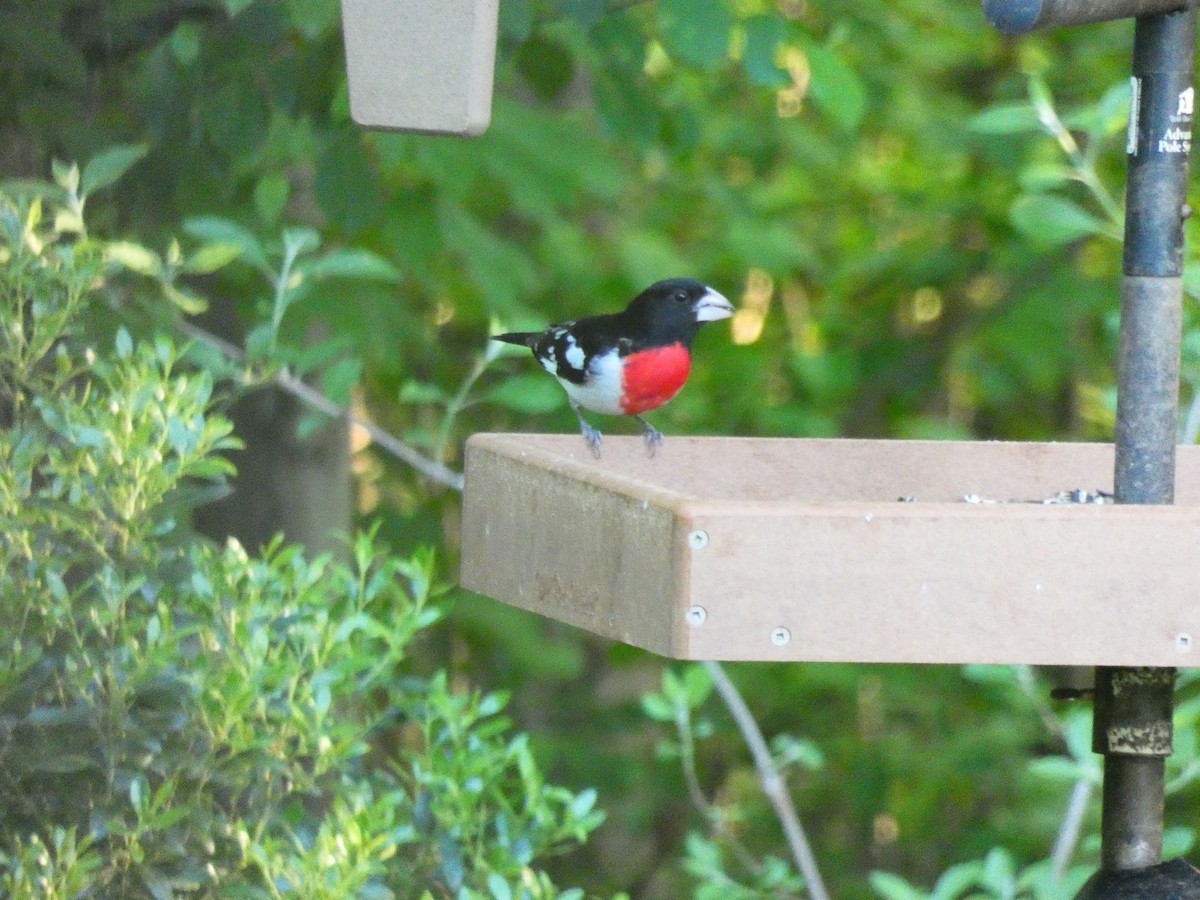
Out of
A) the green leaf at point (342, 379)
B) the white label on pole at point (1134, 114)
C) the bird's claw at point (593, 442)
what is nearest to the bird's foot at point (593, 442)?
the bird's claw at point (593, 442)

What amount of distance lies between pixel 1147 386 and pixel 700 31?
131cm

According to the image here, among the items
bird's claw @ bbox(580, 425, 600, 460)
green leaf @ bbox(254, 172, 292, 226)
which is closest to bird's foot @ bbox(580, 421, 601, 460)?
bird's claw @ bbox(580, 425, 600, 460)

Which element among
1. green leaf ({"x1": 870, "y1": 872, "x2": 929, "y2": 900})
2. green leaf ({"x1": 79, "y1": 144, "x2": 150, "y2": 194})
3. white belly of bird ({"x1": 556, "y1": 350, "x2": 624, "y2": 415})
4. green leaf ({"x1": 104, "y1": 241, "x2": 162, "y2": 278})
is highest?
green leaf ({"x1": 79, "y1": 144, "x2": 150, "y2": 194})

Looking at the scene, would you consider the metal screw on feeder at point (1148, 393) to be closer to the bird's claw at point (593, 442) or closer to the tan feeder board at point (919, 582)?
the tan feeder board at point (919, 582)

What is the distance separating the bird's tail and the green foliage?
100 cm

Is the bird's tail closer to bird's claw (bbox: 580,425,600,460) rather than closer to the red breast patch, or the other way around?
the red breast patch

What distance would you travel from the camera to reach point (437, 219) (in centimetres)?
378

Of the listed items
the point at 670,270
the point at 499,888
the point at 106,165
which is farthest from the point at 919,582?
the point at 670,270

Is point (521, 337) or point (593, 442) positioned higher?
point (521, 337)

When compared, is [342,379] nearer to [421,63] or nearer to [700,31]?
[700,31]

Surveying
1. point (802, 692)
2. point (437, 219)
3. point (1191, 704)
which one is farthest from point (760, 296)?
point (1191, 704)

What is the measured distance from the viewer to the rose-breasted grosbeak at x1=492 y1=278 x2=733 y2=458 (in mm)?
2887

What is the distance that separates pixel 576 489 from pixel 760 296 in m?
4.43

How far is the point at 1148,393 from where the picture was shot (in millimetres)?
1842
